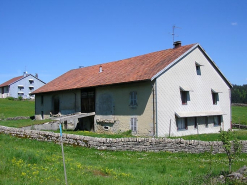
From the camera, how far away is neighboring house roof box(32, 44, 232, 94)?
22.0 meters

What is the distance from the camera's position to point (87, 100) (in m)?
26.9

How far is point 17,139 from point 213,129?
1704 centimetres

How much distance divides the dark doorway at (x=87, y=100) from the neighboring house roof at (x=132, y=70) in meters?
0.75

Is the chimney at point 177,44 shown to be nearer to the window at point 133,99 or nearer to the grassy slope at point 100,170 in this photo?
the window at point 133,99

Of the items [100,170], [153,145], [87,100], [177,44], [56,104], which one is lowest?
[100,170]

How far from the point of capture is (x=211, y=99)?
84.1 ft

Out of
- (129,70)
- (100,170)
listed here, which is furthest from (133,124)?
(100,170)

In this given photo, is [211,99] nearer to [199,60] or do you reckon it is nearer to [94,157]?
[199,60]

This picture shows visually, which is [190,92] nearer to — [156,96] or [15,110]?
[156,96]

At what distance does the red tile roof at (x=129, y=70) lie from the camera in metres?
22.3

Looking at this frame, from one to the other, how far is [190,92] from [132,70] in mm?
5400

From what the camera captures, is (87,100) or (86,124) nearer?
(87,100)

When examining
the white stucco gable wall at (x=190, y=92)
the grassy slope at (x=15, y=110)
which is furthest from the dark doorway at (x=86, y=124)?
the grassy slope at (x=15, y=110)

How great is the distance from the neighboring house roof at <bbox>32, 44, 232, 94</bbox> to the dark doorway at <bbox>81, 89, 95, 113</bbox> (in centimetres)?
75
